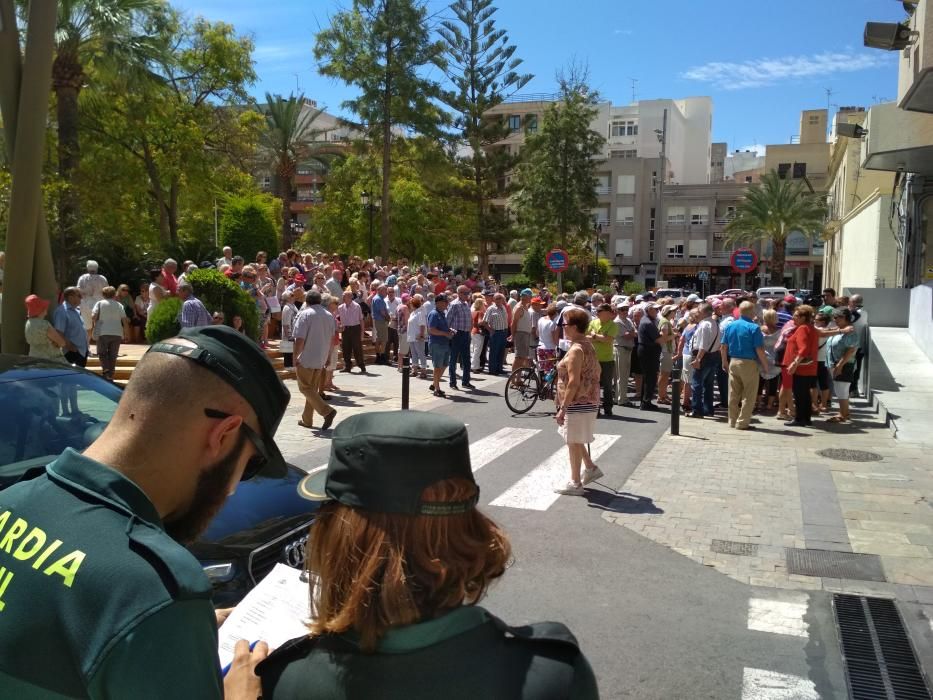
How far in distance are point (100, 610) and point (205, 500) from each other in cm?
43

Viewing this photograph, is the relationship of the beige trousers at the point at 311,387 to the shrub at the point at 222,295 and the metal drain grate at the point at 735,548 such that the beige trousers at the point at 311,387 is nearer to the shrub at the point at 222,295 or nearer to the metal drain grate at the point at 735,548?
the shrub at the point at 222,295

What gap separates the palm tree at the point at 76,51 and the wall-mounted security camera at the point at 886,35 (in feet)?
55.3

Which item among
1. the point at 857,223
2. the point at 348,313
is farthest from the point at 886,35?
the point at 857,223

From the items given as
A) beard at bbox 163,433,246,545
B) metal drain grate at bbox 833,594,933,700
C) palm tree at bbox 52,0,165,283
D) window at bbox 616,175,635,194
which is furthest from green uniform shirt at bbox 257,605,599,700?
window at bbox 616,175,635,194

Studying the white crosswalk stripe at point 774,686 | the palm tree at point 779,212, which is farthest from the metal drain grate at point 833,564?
the palm tree at point 779,212

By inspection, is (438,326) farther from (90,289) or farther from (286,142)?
(286,142)

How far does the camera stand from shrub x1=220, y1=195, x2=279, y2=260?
2945cm

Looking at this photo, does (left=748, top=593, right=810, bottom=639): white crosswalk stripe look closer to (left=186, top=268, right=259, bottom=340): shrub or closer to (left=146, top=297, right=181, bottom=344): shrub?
(left=146, top=297, right=181, bottom=344): shrub

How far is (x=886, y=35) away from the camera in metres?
13.8

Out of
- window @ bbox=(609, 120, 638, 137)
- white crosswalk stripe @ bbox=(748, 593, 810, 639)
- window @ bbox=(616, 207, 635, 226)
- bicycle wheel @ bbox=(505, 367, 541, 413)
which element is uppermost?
window @ bbox=(609, 120, 638, 137)

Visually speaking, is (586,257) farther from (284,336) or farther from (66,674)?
(66,674)

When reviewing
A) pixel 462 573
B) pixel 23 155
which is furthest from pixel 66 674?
pixel 23 155

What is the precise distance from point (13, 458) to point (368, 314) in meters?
15.6

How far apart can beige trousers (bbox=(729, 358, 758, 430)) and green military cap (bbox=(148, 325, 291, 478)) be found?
1136cm
